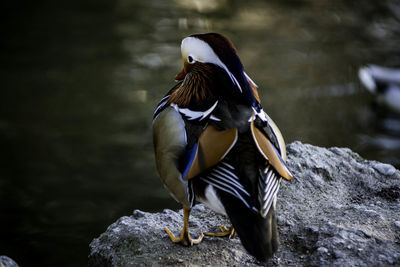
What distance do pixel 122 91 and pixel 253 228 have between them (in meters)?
5.87

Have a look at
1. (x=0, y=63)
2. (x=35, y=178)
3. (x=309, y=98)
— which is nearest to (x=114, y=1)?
(x=0, y=63)

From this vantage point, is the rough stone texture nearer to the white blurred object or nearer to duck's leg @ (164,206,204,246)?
duck's leg @ (164,206,204,246)

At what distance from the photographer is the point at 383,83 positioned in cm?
883

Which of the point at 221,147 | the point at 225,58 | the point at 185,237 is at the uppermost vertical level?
the point at 225,58

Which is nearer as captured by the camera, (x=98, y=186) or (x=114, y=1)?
(x=98, y=186)

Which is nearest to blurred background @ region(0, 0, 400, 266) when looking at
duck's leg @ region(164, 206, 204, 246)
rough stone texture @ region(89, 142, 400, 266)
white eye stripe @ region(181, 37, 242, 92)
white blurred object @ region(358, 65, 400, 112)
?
white blurred object @ region(358, 65, 400, 112)

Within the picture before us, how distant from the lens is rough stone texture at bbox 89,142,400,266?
2840 mm

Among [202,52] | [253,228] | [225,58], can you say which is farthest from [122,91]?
[253,228]

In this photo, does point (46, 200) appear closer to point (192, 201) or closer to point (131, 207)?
point (131, 207)

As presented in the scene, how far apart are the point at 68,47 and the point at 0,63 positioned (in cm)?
119

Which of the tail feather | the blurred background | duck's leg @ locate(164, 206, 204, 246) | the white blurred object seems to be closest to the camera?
the tail feather

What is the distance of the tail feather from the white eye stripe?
0.64m

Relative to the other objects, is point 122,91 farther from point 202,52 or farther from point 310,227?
point 310,227

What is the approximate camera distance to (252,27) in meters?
10.6
